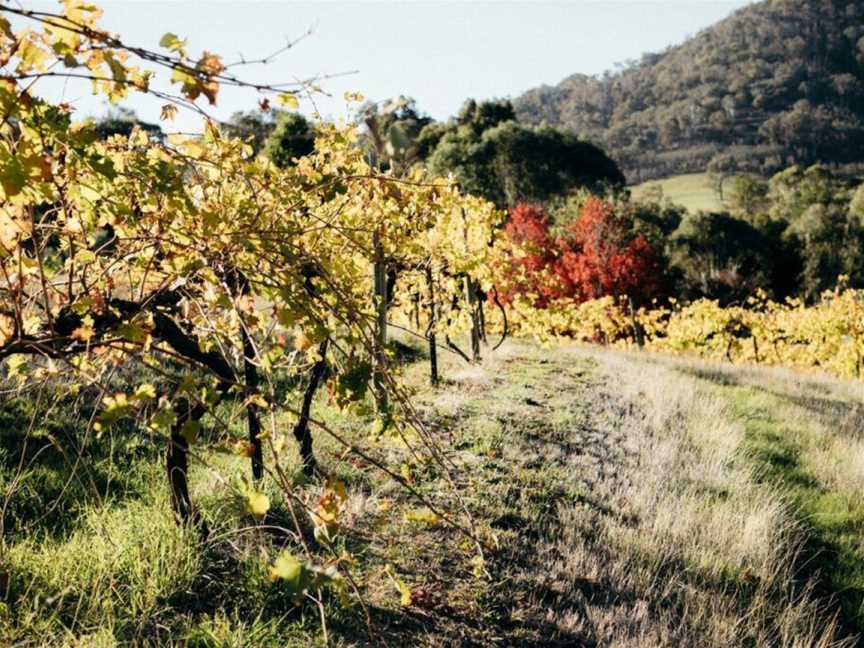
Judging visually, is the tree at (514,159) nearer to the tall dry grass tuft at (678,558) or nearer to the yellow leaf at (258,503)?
the tall dry grass tuft at (678,558)

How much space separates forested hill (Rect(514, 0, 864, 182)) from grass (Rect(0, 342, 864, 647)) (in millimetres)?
91177

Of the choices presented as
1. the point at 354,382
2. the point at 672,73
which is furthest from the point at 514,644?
the point at 672,73

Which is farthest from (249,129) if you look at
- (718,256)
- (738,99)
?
(738,99)

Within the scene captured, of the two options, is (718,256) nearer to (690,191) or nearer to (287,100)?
Answer: (287,100)

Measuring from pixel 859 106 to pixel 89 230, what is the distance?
5805 inches

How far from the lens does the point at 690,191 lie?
77375 mm

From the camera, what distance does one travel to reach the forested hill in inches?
3893

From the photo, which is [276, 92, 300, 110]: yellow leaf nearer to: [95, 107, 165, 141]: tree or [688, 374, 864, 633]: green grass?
[95, 107, 165, 141]: tree

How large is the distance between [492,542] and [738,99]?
138 metres

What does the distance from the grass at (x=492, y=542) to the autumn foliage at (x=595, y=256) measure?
16.9 meters

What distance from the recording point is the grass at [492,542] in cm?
315

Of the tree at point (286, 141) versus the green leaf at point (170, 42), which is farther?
the tree at point (286, 141)

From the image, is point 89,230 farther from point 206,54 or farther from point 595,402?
point 595,402

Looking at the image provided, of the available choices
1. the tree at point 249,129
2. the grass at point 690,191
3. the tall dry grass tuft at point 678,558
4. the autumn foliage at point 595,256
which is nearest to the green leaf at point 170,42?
the tree at point 249,129
